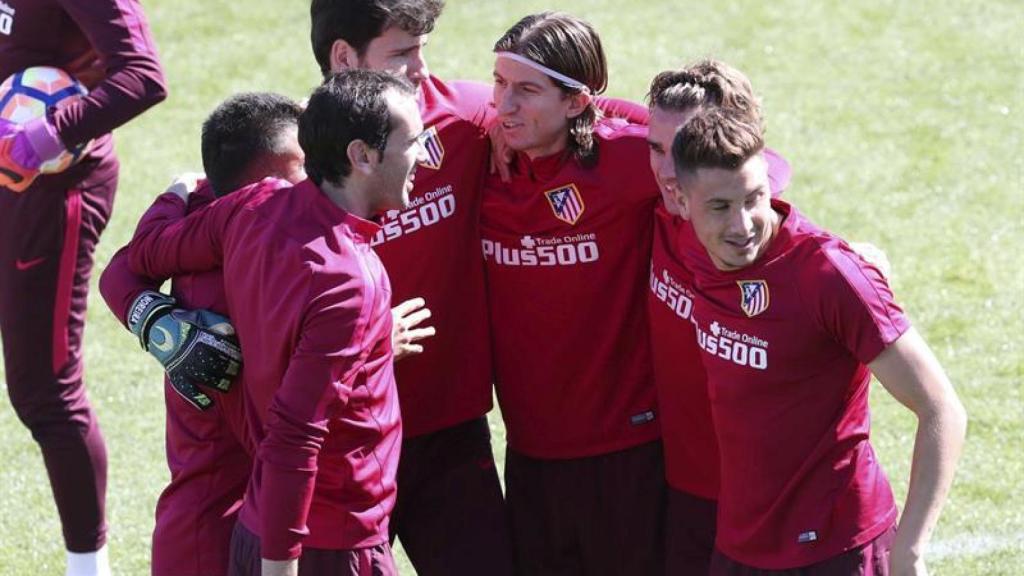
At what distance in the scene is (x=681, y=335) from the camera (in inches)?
182

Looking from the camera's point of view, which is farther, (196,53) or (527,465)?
(196,53)

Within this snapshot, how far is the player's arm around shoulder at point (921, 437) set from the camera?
3.95 metres

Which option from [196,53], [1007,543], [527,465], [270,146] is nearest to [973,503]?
[1007,543]

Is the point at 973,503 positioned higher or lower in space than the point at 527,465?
lower

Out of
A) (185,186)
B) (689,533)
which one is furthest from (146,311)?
(689,533)

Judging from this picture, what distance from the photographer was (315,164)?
4.09 m

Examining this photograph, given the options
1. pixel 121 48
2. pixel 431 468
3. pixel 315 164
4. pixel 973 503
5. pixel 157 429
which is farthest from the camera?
pixel 157 429

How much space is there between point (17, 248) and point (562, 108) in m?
2.38

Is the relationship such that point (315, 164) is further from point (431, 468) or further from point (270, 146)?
point (431, 468)

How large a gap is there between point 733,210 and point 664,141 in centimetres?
45

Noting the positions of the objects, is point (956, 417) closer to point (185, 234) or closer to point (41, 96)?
point (185, 234)

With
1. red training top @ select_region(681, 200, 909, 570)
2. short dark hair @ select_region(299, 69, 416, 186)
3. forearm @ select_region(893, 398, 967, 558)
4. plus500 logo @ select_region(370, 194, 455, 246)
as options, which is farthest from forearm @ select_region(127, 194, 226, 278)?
forearm @ select_region(893, 398, 967, 558)

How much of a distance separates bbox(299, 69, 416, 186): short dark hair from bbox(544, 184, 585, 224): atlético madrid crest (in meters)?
0.77

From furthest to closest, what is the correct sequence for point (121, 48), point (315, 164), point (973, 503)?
1. point (973, 503)
2. point (121, 48)
3. point (315, 164)
